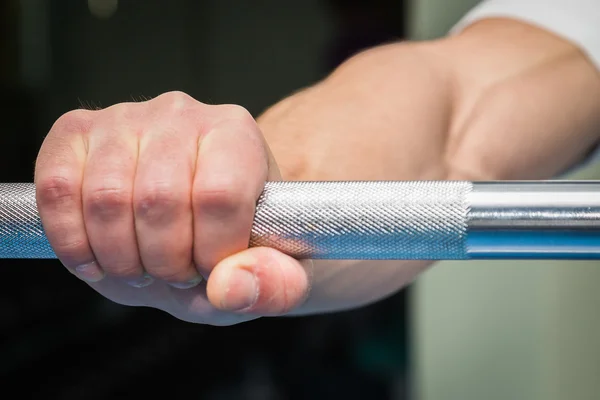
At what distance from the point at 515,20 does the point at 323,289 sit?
0.32m

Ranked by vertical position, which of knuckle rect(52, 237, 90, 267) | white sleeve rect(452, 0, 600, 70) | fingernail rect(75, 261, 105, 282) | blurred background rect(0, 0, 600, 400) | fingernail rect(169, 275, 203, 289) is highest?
white sleeve rect(452, 0, 600, 70)

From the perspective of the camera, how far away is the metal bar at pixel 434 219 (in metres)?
0.25

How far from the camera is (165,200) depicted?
0.26 meters

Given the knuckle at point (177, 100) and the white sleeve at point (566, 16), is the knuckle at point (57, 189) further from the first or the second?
the white sleeve at point (566, 16)

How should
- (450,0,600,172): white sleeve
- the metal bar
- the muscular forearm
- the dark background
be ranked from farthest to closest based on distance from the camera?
the dark background → (450,0,600,172): white sleeve → the muscular forearm → the metal bar

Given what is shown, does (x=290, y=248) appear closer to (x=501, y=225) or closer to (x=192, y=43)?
(x=501, y=225)

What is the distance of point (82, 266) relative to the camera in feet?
0.93

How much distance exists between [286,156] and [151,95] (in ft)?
2.73

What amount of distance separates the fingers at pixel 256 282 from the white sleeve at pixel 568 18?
0.38 meters

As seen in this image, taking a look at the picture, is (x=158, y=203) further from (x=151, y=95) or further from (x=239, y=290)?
(x=151, y=95)

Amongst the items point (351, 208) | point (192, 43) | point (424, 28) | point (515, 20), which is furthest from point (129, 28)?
point (351, 208)

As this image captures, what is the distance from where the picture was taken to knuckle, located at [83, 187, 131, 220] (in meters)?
0.26

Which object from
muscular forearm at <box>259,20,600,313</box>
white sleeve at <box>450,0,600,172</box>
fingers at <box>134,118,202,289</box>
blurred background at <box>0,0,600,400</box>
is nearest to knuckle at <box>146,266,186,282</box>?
fingers at <box>134,118,202,289</box>

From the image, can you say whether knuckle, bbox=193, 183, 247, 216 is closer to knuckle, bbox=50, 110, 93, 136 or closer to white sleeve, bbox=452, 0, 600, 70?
knuckle, bbox=50, 110, 93, 136
